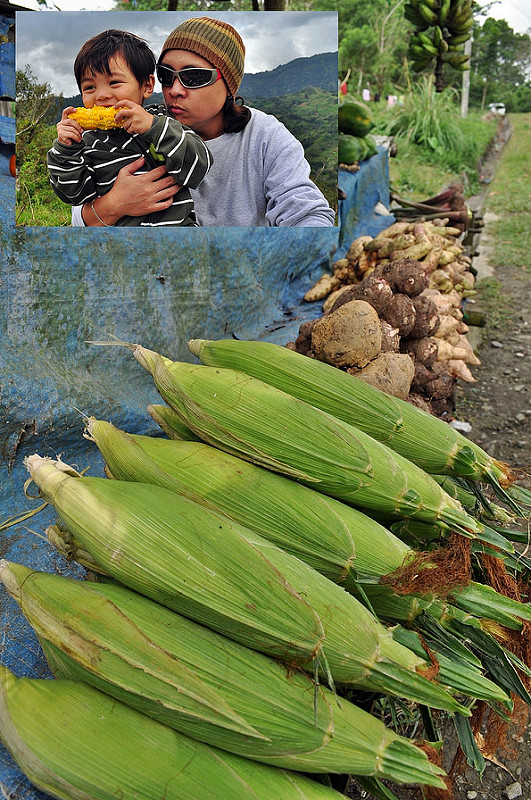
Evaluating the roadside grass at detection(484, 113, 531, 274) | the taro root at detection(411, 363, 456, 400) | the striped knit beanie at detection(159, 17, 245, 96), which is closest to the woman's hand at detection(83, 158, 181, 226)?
the striped knit beanie at detection(159, 17, 245, 96)

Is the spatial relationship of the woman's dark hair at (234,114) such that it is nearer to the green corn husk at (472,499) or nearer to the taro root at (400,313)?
the taro root at (400,313)

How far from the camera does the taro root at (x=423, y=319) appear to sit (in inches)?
109

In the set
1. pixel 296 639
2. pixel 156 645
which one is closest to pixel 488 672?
pixel 296 639

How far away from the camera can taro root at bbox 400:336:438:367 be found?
9.10 ft

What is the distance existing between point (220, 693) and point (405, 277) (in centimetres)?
221

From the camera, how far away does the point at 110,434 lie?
147 cm

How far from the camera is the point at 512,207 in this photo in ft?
31.1

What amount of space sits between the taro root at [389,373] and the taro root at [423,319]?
1.59ft

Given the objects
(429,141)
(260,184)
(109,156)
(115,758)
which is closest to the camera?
(115,758)

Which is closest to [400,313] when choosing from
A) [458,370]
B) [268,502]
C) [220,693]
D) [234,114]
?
[458,370]

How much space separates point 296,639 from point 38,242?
5.59 feet

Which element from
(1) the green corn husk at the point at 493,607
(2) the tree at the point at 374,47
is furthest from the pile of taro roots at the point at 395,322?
(2) the tree at the point at 374,47

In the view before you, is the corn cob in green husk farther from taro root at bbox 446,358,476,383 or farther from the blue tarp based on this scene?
taro root at bbox 446,358,476,383

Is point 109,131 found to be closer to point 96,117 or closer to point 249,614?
point 96,117
